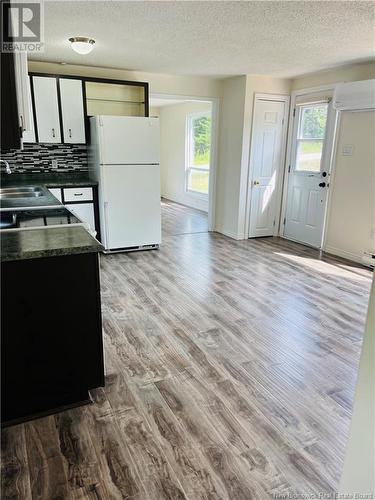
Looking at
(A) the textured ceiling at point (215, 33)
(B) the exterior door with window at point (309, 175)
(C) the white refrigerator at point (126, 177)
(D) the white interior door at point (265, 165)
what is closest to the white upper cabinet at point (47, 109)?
(A) the textured ceiling at point (215, 33)

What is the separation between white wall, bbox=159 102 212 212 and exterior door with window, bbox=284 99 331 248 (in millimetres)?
2744

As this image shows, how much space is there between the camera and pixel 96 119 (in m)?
4.24

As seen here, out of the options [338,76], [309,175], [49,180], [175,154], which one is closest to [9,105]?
[49,180]

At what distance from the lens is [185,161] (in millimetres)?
8422

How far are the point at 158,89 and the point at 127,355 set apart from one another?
4.02 meters

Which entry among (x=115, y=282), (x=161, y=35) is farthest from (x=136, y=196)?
(x=161, y=35)

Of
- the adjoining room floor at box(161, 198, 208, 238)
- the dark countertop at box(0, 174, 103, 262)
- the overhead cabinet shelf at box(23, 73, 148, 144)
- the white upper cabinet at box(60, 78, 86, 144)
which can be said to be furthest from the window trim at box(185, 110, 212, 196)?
the dark countertop at box(0, 174, 103, 262)

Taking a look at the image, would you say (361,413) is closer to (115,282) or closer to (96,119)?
(115,282)

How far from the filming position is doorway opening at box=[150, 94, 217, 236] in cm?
728

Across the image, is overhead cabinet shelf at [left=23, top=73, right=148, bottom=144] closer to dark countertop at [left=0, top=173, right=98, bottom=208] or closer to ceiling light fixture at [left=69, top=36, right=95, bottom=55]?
dark countertop at [left=0, top=173, right=98, bottom=208]

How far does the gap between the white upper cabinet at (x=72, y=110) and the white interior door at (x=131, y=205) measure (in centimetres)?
61

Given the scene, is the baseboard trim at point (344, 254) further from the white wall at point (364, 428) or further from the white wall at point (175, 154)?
the white wall at point (364, 428)

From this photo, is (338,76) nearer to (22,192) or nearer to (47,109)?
(47,109)

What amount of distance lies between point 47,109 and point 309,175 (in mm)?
3573
